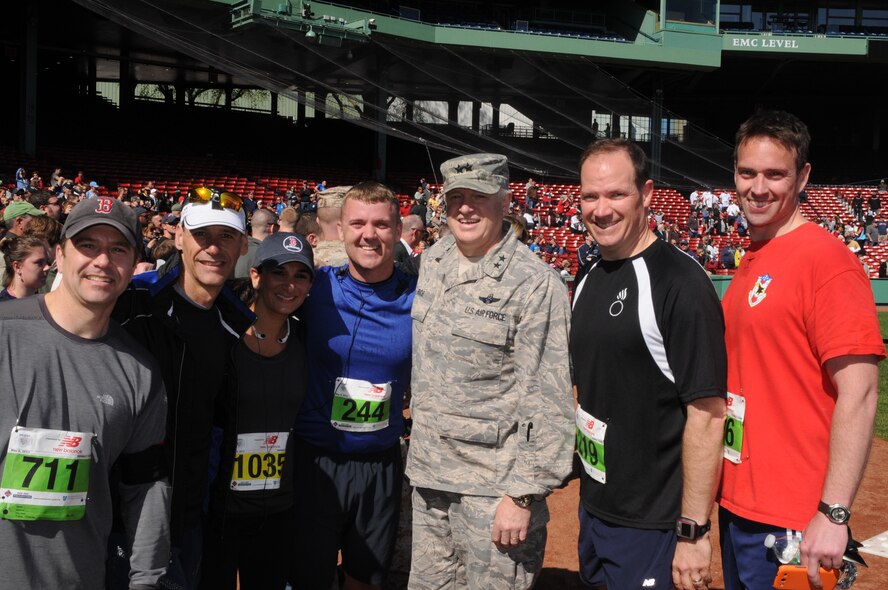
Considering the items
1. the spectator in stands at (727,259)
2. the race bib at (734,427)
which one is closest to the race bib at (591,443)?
the race bib at (734,427)

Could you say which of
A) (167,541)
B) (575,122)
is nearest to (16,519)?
(167,541)

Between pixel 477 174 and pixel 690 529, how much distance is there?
1.50 metres

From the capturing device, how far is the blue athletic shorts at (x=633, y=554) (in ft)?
9.17

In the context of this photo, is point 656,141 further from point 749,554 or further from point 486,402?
point 749,554

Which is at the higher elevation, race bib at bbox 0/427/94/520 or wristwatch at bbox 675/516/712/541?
race bib at bbox 0/427/94/520

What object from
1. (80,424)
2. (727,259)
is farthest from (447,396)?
(727,259)

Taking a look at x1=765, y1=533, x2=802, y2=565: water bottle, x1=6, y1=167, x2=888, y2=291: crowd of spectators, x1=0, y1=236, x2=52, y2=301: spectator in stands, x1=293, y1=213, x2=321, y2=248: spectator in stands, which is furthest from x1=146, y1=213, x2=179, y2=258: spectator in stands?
x1=6, y1=167, x2=888, y2=291: crowd of spectators

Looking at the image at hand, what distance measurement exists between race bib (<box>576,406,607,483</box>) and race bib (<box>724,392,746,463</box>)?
0.43m

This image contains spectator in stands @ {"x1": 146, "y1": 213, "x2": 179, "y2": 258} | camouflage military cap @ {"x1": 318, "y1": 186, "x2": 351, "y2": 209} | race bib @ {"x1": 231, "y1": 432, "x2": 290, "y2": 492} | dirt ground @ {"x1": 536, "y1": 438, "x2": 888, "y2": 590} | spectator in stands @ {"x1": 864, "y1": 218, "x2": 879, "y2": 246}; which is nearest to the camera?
race bib @ {"x1": 231, "y1": 432, "x2": 290, "y2": 492}

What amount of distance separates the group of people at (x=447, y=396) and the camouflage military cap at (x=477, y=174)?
12 mm

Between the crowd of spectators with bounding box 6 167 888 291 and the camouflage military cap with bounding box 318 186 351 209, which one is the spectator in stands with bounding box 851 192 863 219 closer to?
the crowd of spectators with bounding box 6 167 888 291

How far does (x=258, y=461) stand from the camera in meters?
3.41

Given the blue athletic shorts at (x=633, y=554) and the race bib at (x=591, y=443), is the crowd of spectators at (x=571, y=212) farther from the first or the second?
the blue athletic shorts at (x=633, y=554)

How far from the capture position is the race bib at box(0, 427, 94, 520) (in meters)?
2.32
